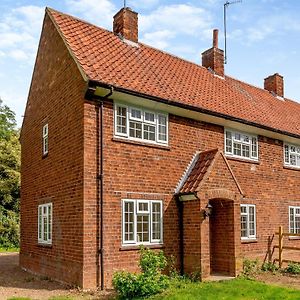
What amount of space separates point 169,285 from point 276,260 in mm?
7636

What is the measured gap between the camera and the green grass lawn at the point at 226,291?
10.7m

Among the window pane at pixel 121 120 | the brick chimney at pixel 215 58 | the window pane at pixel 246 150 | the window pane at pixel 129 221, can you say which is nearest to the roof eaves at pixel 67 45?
the window pane at pixel 121 120

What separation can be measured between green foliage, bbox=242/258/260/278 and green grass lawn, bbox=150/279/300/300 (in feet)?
7.61

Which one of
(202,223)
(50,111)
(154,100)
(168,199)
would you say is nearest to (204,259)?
(202,223)

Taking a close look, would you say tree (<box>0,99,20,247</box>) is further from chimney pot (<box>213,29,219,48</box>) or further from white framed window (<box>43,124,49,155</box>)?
chimney pot (<box>213,29,219,48</box>)

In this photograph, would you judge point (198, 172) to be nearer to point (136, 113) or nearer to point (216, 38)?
point (136, 113)

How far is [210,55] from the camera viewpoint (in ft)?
70.2

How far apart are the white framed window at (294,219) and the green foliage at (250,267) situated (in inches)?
143

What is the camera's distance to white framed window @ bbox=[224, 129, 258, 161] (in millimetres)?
16844

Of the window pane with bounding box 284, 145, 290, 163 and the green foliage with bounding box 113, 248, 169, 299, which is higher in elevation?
the window pane with bounding box 284, 145, 290, 163

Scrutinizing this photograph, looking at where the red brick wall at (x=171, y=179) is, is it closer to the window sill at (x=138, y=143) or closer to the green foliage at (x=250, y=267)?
the window sill at (x=138, y=143)

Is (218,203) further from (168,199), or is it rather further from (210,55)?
(210,55)

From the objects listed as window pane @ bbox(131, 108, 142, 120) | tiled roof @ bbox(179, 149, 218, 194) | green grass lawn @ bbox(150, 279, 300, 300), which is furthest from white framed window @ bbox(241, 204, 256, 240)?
window pane @ bbox(131, 108, 142, 120)

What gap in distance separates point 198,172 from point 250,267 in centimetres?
448
